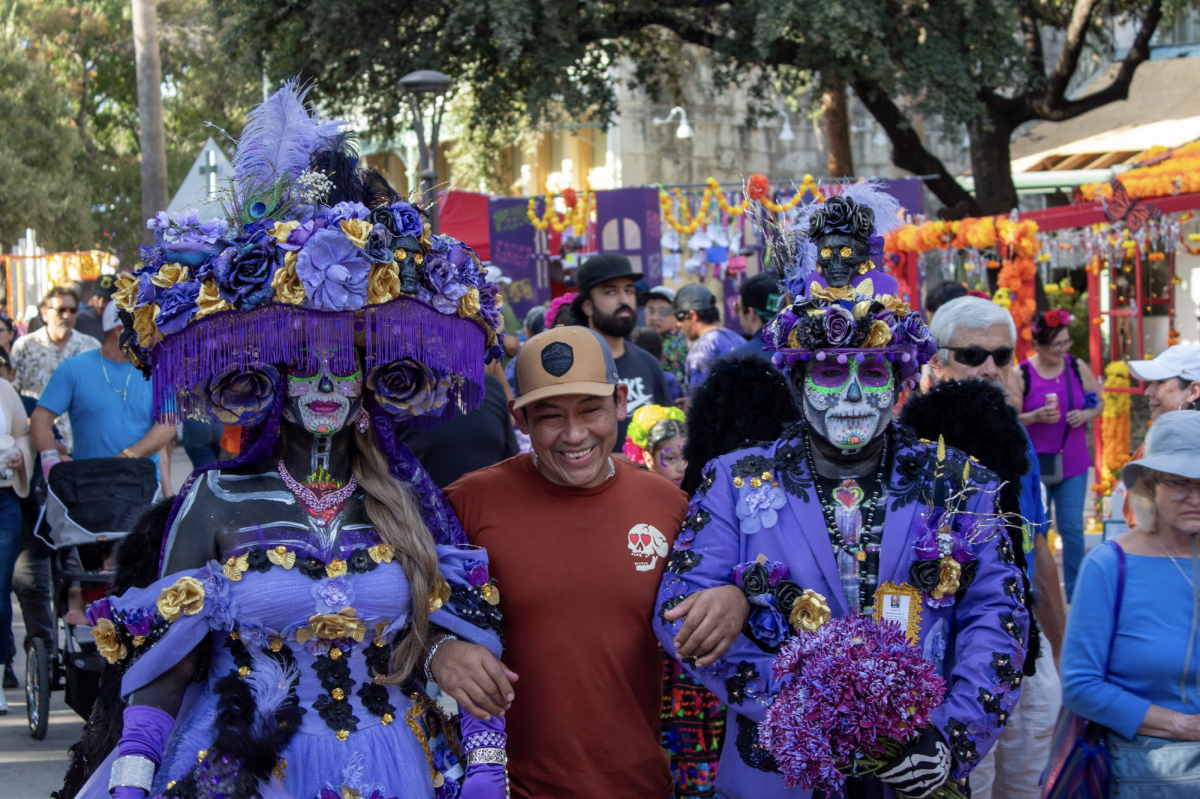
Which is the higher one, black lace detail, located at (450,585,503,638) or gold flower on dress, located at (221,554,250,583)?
gold flower on dress, located at (221,554,250,583)

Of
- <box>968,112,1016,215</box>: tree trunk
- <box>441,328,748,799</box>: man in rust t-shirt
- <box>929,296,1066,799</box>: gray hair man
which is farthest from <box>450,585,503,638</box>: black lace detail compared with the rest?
<box>968,112,1016,215</box>: tree trunk

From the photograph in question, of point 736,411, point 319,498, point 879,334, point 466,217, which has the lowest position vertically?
point 319,498

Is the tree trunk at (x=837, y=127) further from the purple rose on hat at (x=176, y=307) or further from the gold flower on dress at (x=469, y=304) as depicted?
Result: the purple rose on hat at (x=176, y=307)

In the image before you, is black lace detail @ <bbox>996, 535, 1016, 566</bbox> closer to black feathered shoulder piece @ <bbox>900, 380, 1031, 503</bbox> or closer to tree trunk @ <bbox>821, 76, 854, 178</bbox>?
black feathered shoulder piece @ <bbox>900, 380, 1031, 503</bbox>

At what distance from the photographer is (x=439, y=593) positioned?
118 inches

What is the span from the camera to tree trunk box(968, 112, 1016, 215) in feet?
52.7

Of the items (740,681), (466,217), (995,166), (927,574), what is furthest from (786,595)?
(995,166)

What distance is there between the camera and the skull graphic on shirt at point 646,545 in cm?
319

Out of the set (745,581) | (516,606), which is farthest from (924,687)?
(516,606)

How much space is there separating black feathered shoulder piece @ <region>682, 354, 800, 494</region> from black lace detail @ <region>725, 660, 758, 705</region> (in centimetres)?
95

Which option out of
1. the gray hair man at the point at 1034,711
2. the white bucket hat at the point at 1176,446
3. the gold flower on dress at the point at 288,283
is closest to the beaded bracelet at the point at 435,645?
the gold flower on dress at the point at 288,283

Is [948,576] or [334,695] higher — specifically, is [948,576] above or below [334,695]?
above

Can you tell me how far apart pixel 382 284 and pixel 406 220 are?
7.5 inches

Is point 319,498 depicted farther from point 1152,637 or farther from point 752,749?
point 1152,637
